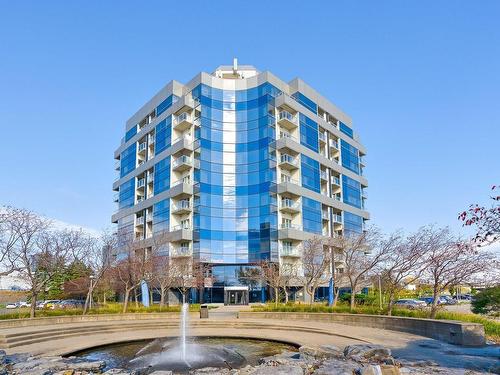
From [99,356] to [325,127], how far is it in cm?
5885

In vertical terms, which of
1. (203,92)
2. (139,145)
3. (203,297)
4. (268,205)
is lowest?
(203,297)

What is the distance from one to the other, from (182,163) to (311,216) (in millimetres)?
20458

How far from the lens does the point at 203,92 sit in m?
60.1

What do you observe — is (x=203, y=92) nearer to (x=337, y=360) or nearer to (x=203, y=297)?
(x=203, y=297)

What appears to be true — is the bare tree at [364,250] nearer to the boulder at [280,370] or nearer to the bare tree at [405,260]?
the bare tree at [405,260]

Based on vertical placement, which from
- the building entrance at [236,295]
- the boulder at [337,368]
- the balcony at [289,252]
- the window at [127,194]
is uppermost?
the window at [127,194]

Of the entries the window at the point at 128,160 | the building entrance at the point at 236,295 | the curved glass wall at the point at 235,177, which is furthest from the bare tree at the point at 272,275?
the window at the point at 128,160

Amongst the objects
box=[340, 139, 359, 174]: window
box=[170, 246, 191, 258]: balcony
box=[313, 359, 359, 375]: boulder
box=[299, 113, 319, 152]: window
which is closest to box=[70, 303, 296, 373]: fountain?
box=[313, 359, 359, 375]: boulder

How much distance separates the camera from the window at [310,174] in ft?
201

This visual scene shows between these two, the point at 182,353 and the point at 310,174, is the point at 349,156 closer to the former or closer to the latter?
the point at 310,174

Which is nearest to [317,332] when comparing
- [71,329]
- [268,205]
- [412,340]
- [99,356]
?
[412,340]

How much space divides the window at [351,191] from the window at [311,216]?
11164 millimetres

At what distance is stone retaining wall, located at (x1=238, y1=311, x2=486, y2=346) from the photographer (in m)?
15.8

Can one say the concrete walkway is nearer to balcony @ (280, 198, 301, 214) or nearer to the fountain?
the fountain
